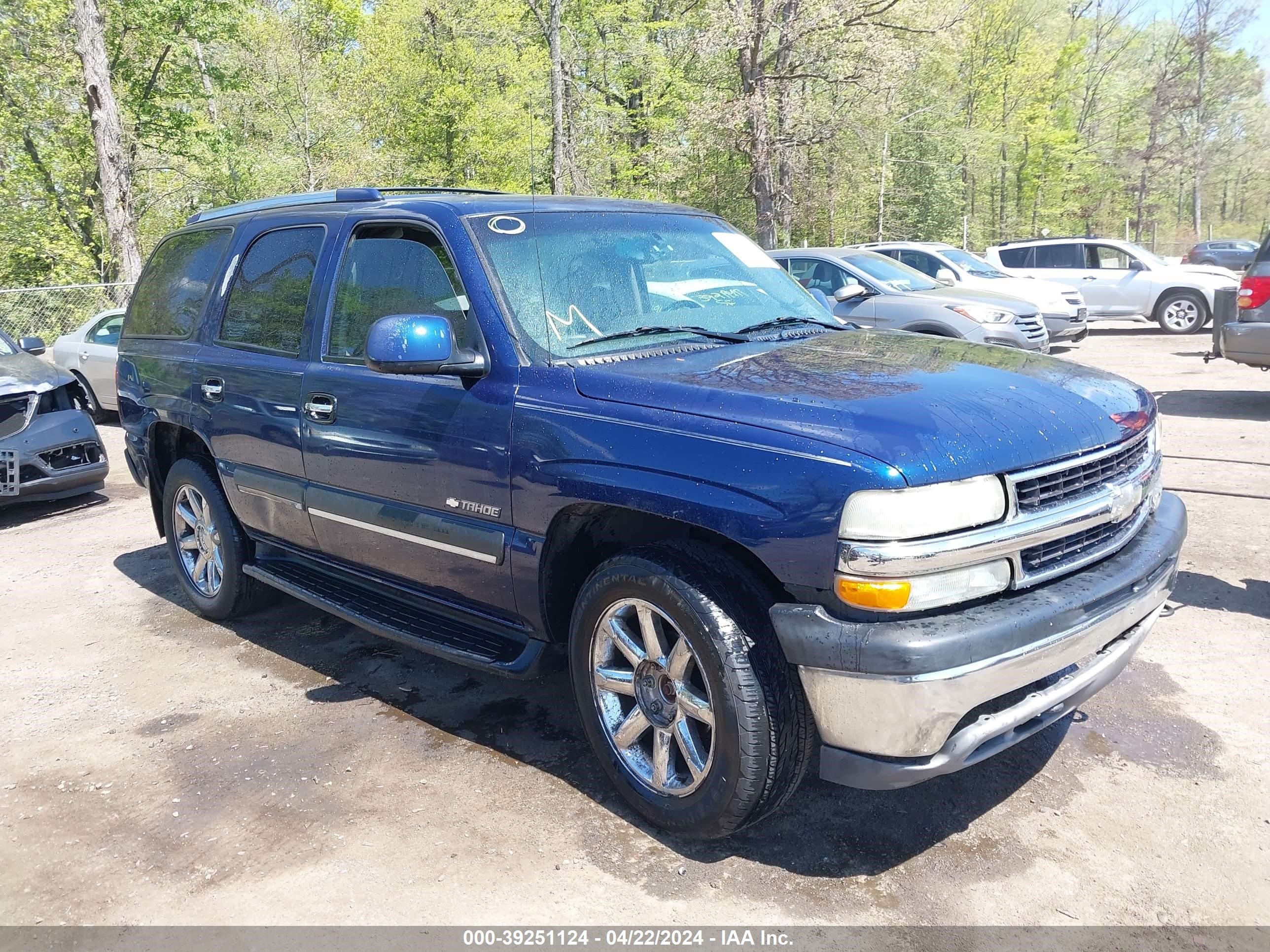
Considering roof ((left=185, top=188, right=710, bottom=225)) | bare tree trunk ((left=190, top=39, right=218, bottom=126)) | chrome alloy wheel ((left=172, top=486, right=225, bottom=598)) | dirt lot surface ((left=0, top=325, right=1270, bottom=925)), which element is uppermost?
bare tree trunk ((left=190, top=39, right=218, bottom=126))

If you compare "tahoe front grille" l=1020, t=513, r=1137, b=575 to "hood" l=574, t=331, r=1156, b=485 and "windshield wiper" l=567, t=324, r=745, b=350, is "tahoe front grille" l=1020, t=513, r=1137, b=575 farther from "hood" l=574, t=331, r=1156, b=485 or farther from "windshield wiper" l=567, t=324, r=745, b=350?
"windshield wiper" l=567, t=324, r=745, b=350

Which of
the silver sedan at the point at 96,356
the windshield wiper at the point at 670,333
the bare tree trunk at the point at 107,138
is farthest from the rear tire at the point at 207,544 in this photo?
the bare tree trunk at the point at 107,138

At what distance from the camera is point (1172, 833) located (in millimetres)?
3059

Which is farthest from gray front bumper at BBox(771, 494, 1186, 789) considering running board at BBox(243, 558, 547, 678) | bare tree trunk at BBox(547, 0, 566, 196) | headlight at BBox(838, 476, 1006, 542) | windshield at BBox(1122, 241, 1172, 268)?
bare tree trunk at BBox(547, 0, 566, 196)

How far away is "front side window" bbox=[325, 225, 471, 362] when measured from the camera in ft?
12.1

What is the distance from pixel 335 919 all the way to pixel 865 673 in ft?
5.34

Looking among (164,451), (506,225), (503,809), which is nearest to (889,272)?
(164,451)

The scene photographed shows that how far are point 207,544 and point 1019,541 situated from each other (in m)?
4.16

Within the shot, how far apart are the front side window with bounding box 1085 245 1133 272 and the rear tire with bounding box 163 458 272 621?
17144 millimetres

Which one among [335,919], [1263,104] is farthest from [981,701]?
[1263,104]

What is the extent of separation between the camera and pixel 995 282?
586 inches

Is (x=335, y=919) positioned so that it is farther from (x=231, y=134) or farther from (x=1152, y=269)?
(x=231, y=134)

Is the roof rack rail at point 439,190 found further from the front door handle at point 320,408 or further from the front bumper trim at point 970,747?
the front bumper trim at point 970,747

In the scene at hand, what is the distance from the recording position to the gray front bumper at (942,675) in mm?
2500
